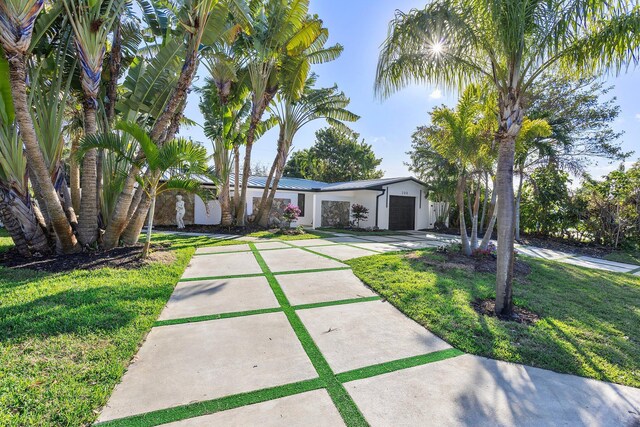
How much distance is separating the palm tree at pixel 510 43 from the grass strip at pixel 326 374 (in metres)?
2.99

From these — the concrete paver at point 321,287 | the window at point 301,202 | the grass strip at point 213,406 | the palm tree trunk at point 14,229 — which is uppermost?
the window at point 301,202

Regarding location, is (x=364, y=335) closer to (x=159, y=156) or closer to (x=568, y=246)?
(x=159, y=156)

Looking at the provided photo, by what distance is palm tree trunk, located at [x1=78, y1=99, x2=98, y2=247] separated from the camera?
20.7 ft

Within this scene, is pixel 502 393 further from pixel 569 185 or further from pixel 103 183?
pixel 569 185

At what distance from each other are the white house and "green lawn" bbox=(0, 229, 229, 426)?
11.8m

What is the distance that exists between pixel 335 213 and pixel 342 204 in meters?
0.80

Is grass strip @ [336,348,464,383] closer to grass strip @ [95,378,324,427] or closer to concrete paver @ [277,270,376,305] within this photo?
grass strip @ [95,378,324,427]

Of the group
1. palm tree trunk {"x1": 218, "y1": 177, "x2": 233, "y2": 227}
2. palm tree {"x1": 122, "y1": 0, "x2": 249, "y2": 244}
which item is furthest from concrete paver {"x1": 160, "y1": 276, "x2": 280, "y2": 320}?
palm tree trunk {"x1": 218, "y1": 177, "x2": 233, "y2": 227}

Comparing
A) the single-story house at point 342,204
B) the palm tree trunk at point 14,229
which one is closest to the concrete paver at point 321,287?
the palm tree trunk at point 14,229

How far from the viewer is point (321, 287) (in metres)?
5.19

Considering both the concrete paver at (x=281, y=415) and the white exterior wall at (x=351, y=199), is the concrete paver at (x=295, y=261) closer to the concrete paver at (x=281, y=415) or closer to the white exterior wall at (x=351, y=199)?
the concrete paver at (x=281, y=415)

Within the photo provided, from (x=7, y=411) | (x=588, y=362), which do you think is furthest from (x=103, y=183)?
(x=588, y=362)

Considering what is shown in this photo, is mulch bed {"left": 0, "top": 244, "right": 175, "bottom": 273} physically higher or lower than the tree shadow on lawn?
higher

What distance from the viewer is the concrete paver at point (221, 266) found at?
232 inches
